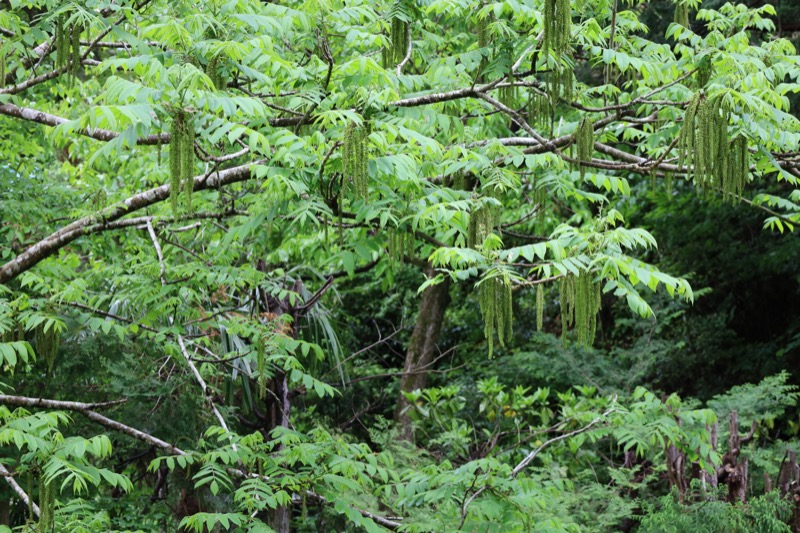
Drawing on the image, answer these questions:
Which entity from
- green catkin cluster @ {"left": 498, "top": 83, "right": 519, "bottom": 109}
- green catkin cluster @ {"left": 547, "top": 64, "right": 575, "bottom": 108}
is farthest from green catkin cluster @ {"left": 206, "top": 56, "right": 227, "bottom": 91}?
green catkin cluster @ {"left": 547, "top": 64, "right": 575, "bottom": 108}

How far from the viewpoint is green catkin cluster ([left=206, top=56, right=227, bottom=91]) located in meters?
4.82

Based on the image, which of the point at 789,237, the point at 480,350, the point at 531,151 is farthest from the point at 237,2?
the point at 480,350

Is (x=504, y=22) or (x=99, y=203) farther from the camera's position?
(x=99, y=203)

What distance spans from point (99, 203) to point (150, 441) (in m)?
2.22

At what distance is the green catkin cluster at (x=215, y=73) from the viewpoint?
482 centimetres

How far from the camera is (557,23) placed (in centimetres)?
492

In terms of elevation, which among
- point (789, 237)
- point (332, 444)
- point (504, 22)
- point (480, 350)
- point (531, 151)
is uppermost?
point (504, 22)

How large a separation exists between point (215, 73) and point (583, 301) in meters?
2.50

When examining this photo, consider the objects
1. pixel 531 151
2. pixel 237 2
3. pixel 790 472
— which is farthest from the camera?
pixel 790 472

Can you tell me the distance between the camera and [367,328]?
14812mm

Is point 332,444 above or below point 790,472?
above

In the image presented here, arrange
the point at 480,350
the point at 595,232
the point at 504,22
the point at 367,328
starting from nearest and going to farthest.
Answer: the point at 595,232 < the point at 504,22 < the point at 480,350 < the point at 367,328

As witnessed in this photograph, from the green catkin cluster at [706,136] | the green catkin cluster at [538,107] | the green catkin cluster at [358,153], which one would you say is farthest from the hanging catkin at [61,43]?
the green catkin cluster at [706,136]

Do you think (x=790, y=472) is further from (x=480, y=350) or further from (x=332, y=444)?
(x=480, y=350)
